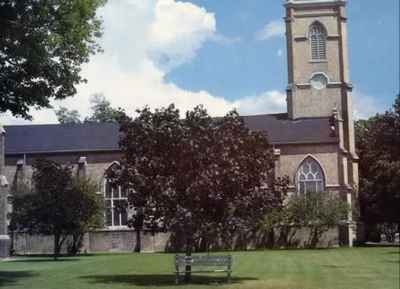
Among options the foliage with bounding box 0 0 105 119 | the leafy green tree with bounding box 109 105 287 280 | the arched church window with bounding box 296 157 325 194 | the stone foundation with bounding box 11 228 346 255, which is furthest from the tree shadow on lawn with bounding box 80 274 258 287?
the arched church window with bounding box 296 157 325 194

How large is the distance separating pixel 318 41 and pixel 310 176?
14.1m

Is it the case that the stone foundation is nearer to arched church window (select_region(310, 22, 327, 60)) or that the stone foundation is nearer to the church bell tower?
the church bell tower

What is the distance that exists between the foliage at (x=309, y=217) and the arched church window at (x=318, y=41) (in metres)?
15.0

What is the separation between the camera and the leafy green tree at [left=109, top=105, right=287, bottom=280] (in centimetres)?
2514

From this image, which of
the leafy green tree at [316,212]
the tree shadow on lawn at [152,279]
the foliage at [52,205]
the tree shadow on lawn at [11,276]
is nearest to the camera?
the tree shadow on lawn at [152,279]

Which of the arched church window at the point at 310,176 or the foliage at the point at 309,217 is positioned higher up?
the arched church window at the point at 310,176

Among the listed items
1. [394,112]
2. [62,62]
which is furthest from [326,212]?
[62,62]

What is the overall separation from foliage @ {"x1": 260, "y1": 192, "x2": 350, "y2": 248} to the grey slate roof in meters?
6.10

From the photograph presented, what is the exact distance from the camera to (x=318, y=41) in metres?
68.8

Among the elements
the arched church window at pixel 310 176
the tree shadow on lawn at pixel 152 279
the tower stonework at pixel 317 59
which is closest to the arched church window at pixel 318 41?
the tower stonework at pixel 317 59

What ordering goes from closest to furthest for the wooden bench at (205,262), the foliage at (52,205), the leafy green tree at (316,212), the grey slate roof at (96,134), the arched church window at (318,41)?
1. the wooden bench at (205,262)
2. the foliage at (52,205)
3. the leafy green tree at (316,212)
4. the grey slate roof at (96,134)
5. the arched church window at (318,41)

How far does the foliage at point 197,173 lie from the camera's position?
25.1 meters

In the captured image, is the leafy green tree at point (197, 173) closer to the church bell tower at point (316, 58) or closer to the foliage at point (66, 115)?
the church bell tower at point (316, 58)

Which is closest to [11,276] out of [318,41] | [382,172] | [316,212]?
[316,212]
